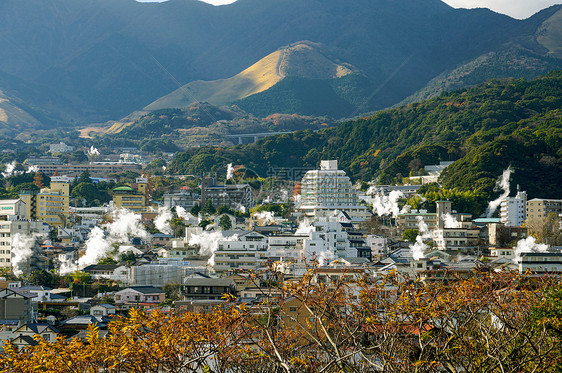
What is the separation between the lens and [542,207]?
65938 millimetres

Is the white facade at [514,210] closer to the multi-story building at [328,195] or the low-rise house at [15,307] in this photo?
the multi-story building at [328,195]

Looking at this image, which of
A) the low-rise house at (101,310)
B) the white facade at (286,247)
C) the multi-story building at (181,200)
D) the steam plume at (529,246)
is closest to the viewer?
the low-rise house at (101,310)

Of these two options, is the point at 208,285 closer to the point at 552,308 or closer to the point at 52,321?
the point at 52,321

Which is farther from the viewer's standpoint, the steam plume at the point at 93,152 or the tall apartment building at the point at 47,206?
the steam plume at the point at 93,152

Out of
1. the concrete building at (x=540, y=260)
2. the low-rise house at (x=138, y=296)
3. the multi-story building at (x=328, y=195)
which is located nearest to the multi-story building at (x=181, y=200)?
the multi-story building at (x=328, y=195)

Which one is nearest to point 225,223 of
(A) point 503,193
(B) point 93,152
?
(A) point 503,193

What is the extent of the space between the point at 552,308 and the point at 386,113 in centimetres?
9838

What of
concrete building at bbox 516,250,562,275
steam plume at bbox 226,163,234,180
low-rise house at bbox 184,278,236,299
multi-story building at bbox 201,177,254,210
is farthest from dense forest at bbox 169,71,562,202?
low-rise house at bbox 184,278,236,299

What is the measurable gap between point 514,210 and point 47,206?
36265 millimetres

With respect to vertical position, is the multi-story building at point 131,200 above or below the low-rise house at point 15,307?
above

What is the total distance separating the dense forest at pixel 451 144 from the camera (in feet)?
239

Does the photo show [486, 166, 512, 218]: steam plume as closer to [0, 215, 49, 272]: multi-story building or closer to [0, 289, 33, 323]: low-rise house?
[0, 215, 49, 272]: multi-story building

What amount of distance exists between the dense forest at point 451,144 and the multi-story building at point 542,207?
4248 millimetres

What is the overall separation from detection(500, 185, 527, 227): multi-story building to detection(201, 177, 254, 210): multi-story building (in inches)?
1072
